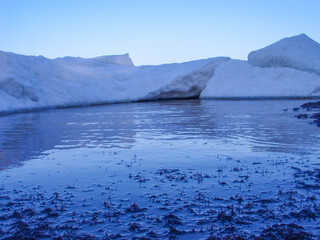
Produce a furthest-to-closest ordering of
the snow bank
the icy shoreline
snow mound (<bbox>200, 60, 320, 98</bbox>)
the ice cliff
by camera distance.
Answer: the ice cliff → snow mound (<bbox>200, 60, 320, 98</bbox>) → the icy shoreline → the snow bank

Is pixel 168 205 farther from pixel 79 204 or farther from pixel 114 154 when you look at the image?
pixel 114 154

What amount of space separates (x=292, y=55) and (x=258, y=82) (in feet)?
11.1

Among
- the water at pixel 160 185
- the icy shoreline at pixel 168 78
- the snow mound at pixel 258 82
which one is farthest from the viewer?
the snow mound at pixel 258 82

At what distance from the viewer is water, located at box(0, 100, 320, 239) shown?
142 inches

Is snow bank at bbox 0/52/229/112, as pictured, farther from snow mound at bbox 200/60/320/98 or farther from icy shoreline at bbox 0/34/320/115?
snow mound at bbox 200/60/320/98

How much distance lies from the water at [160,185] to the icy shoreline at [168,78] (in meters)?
14.4

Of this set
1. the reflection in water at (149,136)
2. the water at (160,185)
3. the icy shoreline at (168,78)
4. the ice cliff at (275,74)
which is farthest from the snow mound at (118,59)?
the water at (160,185)

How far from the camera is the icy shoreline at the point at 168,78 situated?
2311cm

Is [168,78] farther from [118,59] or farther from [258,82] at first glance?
[118,59]

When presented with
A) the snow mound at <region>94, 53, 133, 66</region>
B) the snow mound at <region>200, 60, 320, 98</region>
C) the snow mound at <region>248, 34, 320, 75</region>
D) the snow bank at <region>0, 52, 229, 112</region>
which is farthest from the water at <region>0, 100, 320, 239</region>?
the snow mound at <region>94, 53, 133, 66</region>

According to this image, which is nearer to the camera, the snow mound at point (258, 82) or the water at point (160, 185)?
the water at point (160, 185)

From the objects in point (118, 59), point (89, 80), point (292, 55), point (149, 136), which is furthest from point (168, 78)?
point (149, 136)

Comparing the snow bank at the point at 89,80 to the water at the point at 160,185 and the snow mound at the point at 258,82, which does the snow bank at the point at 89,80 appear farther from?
the water at the point at 160,185

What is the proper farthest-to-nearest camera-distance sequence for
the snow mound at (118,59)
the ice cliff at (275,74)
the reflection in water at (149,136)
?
the snow mound at (118,59) < the ice cliff at (275,74) < the reflection in water at (149,136)
